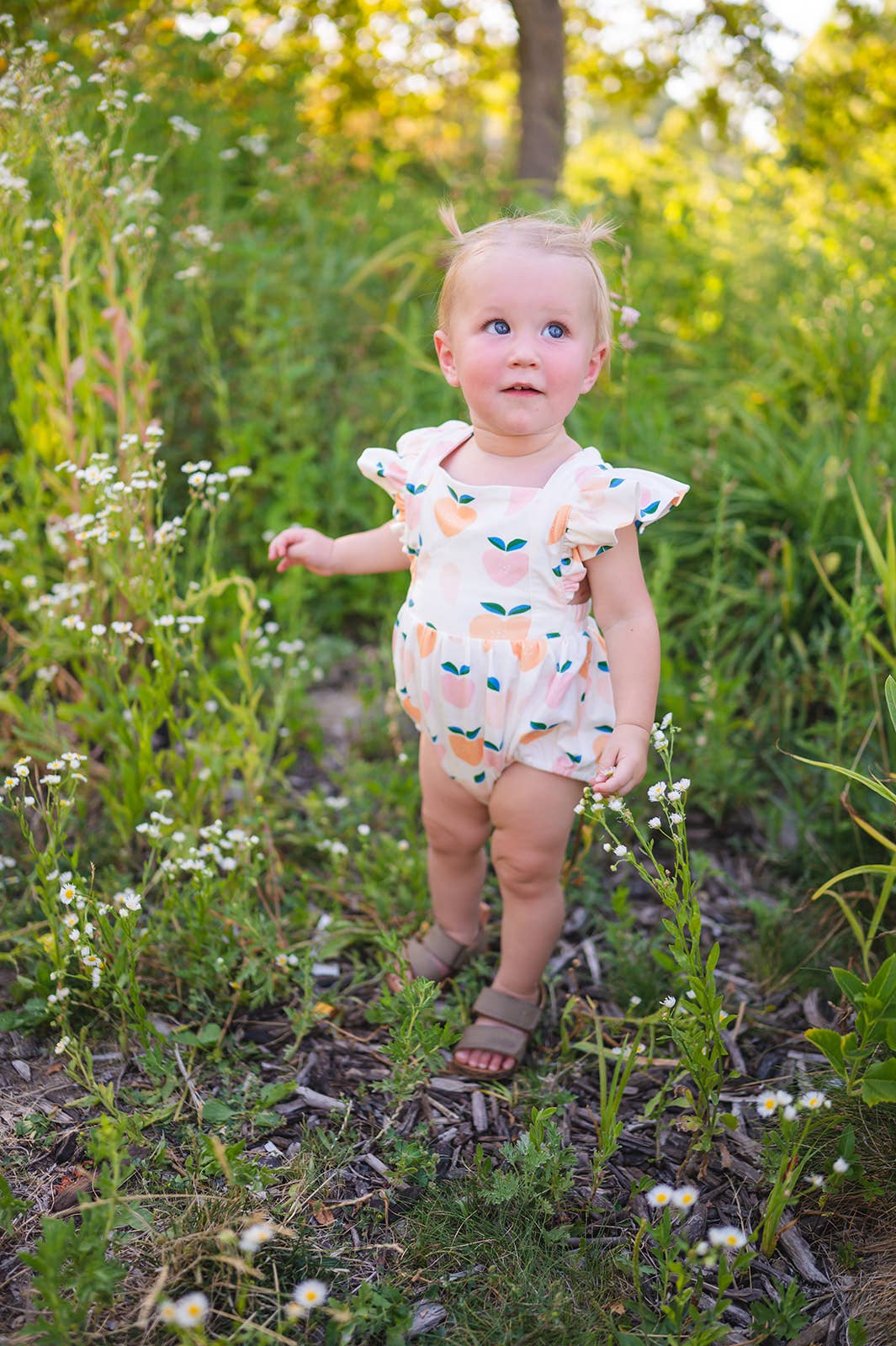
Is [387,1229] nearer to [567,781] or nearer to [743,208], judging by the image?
[567,781]

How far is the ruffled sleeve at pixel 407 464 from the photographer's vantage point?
6.45ft

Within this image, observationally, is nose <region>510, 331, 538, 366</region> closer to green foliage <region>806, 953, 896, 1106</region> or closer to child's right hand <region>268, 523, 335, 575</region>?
child's right hand <region>268, 523, 335, 575</region>

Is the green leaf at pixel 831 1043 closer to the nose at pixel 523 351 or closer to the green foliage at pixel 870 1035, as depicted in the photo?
the green foliage at pixel 870 1035

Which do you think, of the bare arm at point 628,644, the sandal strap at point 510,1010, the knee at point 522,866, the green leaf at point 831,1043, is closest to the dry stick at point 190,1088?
the sandal strap at point 510,1010

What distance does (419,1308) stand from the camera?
156cm

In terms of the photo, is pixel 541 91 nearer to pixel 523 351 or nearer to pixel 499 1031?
pixel 523 351

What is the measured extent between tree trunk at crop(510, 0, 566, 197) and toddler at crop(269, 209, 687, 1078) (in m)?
3.84

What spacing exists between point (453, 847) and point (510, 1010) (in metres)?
0.34

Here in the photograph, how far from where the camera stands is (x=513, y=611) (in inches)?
72.6

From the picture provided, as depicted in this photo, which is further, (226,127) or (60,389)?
(226,127)

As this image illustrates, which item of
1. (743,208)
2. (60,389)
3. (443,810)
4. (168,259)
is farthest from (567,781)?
(743,208)

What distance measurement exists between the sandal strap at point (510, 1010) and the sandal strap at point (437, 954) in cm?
17

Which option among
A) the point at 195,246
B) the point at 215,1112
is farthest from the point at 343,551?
the point at 195,246

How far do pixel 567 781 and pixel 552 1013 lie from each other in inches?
23.8
